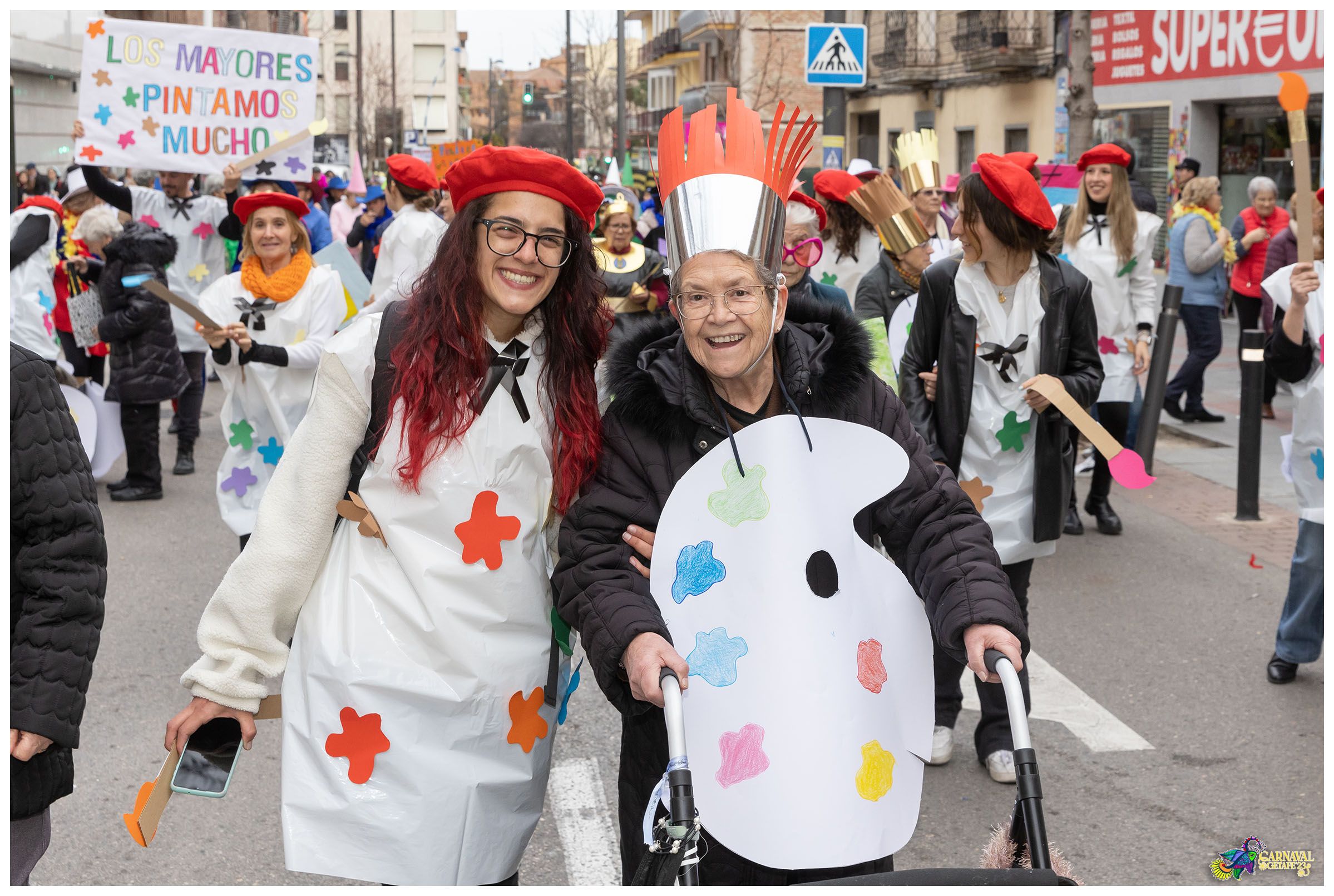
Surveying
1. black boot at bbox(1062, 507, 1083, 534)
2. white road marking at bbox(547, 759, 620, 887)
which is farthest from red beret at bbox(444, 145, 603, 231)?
black boot at bbox(1062, 507, 1083, 534)

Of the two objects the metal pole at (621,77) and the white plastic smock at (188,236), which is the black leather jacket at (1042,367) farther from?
the metal pole at (621,77)

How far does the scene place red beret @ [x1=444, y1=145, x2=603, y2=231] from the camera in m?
2.72

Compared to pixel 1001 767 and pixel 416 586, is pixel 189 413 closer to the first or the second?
pixel 1001 767

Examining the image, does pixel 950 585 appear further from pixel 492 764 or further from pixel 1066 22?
pixel 1066 22

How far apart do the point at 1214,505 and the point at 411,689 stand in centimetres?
727

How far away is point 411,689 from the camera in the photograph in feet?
8.68

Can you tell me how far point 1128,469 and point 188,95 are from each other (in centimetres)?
805

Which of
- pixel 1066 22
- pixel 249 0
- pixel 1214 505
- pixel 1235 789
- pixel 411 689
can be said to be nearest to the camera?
pixel 411 689

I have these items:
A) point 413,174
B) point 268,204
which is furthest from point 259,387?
point 413,174

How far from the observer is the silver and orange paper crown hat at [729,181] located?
8.66 ft

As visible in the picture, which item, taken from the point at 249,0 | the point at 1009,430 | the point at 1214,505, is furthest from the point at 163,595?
the point at 1214,505

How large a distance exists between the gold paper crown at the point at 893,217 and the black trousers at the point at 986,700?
200 cm

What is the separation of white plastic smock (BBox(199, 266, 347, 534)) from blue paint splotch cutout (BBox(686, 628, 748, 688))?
409 centimetres

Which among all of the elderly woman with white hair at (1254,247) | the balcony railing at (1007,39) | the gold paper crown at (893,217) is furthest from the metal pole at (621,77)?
the gold paper crown at (893,217)
